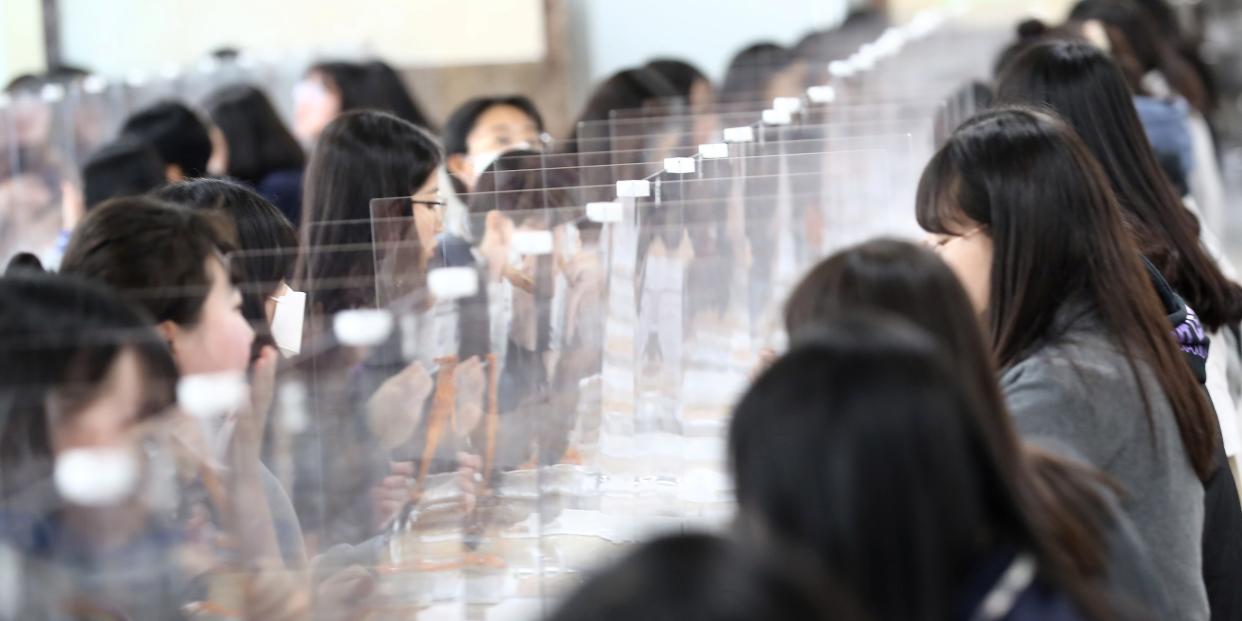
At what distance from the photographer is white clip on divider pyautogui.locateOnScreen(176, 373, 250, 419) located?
5.20 feet

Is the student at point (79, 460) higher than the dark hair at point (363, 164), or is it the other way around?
the dark hair at point (363, 164)

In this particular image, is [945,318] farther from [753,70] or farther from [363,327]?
[753,70]

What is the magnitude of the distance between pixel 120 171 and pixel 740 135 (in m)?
2.10

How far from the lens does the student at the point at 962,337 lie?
A: 1.49 meters

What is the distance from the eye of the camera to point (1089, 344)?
220 cm

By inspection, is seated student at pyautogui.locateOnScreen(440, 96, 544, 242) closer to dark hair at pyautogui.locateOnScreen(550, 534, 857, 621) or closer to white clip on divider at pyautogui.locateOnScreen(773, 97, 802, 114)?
white clip on divider at pyautogui.locateOnScreen(773, 97, 802, 114)

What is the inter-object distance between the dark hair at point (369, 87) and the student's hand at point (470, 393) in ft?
13.5

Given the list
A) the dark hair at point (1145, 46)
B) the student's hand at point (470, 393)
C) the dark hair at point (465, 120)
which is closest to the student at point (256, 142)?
the dark hair at point (465, 120)

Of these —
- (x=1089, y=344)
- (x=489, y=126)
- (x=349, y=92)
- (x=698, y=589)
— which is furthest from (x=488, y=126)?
(x=698, y=589)

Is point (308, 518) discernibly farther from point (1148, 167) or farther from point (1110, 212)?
point (1148, 167)

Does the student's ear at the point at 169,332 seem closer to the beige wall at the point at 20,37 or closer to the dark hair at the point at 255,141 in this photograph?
the dark hair at the point at 255,141

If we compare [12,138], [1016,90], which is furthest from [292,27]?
[1016,90]

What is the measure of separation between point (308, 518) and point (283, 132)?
12.9 feet

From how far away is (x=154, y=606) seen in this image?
159cm
